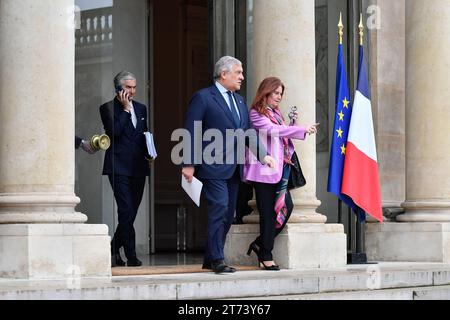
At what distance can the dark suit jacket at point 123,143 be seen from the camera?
1247cm

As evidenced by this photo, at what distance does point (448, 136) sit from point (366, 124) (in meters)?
1.29

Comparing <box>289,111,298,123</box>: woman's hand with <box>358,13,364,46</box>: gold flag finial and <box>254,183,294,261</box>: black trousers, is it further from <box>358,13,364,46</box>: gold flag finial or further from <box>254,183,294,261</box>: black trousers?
<box>358,13,364,46</box>: gold flag finial

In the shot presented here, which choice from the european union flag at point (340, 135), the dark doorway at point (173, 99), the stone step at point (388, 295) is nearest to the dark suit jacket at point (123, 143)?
the european union flag at point (340, 135)

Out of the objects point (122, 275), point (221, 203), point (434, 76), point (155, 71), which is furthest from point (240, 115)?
point (155, 71)

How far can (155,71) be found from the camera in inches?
770

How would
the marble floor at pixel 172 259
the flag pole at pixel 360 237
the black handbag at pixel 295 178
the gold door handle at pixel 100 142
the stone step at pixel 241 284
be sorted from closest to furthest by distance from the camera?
1. the stone step at pixel 241 284
2. the gold door handle at pixel 100 142
3. the black handbag at pixel 295 178
4. the marble floor at pixel 172 259
5. the flag pole at pixel 360 237

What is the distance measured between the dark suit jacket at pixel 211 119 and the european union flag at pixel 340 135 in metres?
2.22

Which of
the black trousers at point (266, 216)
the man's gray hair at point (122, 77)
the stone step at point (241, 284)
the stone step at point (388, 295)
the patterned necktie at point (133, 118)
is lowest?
the stone step at point (388, 295)

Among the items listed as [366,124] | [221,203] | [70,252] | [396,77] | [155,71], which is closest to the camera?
[70,252]

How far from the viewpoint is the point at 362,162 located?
14000 millimetres

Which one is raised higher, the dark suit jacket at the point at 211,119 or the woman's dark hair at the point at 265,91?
the woman's dark hair at the point at 265,91

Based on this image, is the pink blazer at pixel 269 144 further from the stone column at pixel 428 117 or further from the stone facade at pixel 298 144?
the stone column at pixel 428 117

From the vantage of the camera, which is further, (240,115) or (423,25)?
(423,25)

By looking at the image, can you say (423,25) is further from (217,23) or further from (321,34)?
(217,23)
